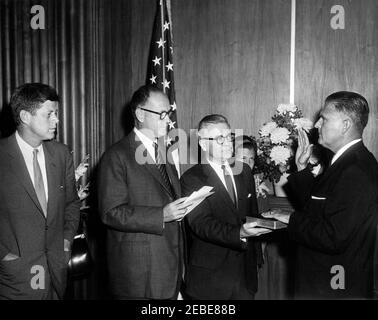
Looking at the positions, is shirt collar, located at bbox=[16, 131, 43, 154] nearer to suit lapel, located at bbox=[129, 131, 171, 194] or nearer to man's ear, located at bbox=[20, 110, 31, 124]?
man's ear, located at bbox=[20, 110, 31, 124]

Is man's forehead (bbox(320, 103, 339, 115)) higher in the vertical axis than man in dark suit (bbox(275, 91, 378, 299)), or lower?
higher

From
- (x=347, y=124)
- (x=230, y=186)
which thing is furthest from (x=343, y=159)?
(x=230, y=186)

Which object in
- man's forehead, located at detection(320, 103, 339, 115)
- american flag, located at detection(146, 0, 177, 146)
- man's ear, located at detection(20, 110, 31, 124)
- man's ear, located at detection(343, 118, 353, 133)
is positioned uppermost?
american flag, located at detection(146, 0, 177, 146)

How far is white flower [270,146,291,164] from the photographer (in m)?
3.78

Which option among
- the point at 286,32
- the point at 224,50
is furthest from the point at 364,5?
the point at 224,50

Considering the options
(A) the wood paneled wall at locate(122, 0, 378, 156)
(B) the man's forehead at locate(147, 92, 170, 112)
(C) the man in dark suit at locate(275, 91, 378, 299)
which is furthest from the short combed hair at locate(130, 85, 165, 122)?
(A) the wood paneled wall at locate(122, 0, 378, 156)

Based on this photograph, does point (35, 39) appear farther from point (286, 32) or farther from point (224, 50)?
point (286, 32)

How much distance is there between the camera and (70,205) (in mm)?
2852

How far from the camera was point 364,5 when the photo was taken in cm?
438

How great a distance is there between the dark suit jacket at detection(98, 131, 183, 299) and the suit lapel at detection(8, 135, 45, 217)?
0.39 metres

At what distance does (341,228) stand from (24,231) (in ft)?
5.99

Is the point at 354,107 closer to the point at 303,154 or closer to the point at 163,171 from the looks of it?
the point at 303,154

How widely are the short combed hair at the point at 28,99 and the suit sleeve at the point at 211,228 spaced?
1.14m
